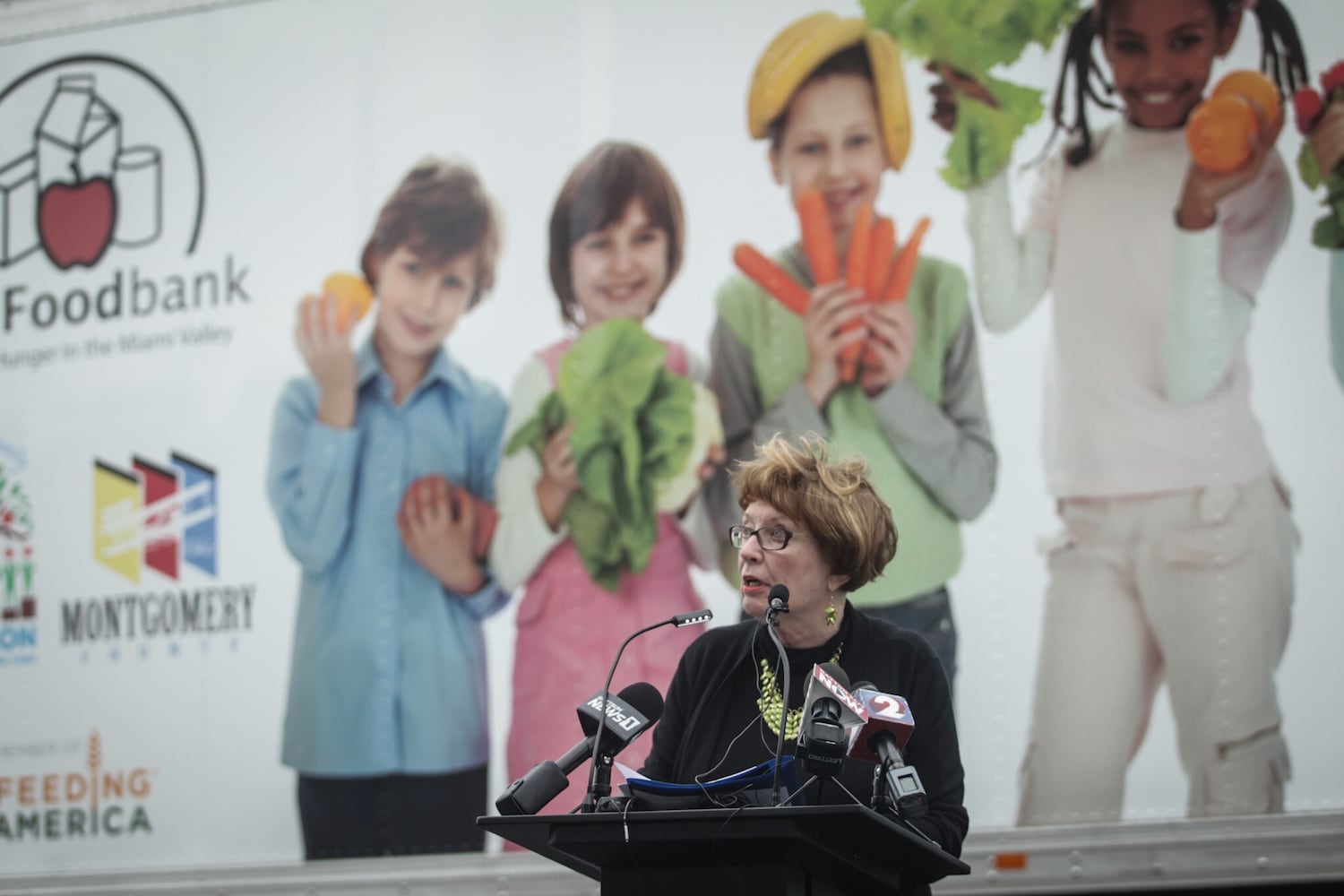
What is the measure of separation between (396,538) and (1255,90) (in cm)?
269

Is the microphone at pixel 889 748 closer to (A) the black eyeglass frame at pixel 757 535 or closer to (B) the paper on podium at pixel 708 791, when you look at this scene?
(B) the paper on podium at pixel 708 791

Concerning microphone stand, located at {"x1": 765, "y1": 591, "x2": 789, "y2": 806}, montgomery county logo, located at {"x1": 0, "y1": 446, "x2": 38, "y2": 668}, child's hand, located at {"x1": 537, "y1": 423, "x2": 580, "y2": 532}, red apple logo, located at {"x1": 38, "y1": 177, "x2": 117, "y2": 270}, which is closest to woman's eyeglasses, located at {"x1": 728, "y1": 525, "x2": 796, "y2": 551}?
microphone stand, located at {"x1": 765, "y1": 591, "x2": 789, "y2": 806}

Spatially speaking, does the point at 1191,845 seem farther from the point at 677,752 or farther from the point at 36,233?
the point at 36,233

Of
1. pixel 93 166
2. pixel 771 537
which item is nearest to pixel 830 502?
pixel 771 537

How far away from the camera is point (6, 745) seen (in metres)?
4.61

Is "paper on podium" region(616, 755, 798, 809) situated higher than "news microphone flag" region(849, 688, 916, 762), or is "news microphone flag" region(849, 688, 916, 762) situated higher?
"news microphone flag" region(849, 688, 916, 762)

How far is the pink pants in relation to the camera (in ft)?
12.1

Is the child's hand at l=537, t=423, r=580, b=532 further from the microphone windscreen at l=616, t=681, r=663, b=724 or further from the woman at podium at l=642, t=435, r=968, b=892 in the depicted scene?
the microphone windscreen at l=616, t=681, r=663, b=724

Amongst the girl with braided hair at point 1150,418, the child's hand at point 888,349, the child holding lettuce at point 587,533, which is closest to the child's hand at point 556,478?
the child holding lettuce at point 587,533

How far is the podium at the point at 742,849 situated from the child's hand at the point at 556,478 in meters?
2.04

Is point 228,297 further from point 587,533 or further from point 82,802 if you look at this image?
point 82,802

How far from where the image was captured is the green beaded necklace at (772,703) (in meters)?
2.50

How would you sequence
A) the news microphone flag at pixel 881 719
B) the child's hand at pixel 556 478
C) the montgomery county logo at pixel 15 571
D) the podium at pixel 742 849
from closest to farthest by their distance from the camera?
the podium at pixel 742 849, the news microphone flag at pixel 881 719, the child's hand at pixel 556 478, the montgomery county logo at pixel 15 571

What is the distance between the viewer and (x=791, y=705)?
2.58 meters
